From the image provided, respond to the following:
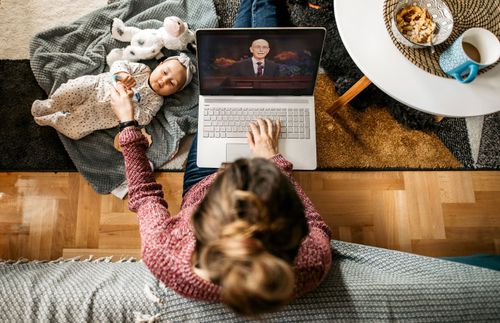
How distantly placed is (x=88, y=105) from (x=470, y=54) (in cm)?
128

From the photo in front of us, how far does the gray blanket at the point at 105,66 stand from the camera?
4.90 ft

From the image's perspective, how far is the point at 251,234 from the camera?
60cm

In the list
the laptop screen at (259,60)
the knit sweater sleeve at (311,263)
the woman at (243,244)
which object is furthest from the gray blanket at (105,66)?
the knit sweater sleeve at (311,263)

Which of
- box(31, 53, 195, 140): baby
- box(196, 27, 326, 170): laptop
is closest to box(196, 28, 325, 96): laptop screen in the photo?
box(196, 27, 326, 170): laptop

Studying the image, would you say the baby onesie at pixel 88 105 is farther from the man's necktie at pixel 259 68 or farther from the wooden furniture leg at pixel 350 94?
the wooden furniture leg at pixel 350 94

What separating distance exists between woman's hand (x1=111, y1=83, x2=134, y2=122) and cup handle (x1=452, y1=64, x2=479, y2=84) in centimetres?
93

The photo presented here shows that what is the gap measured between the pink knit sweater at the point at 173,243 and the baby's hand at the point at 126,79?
0.42 m

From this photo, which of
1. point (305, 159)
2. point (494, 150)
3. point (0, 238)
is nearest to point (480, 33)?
point (305, 159)

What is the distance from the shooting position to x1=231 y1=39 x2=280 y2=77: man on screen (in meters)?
0.99

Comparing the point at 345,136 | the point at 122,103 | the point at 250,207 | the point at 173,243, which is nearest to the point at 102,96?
the point at 122,103

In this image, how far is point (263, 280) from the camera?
1.85ft

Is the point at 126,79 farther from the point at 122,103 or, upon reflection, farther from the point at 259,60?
the point at 259,60

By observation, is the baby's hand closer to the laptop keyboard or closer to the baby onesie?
the baby onesie

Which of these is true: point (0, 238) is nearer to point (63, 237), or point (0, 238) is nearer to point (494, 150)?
point (63, 237)
